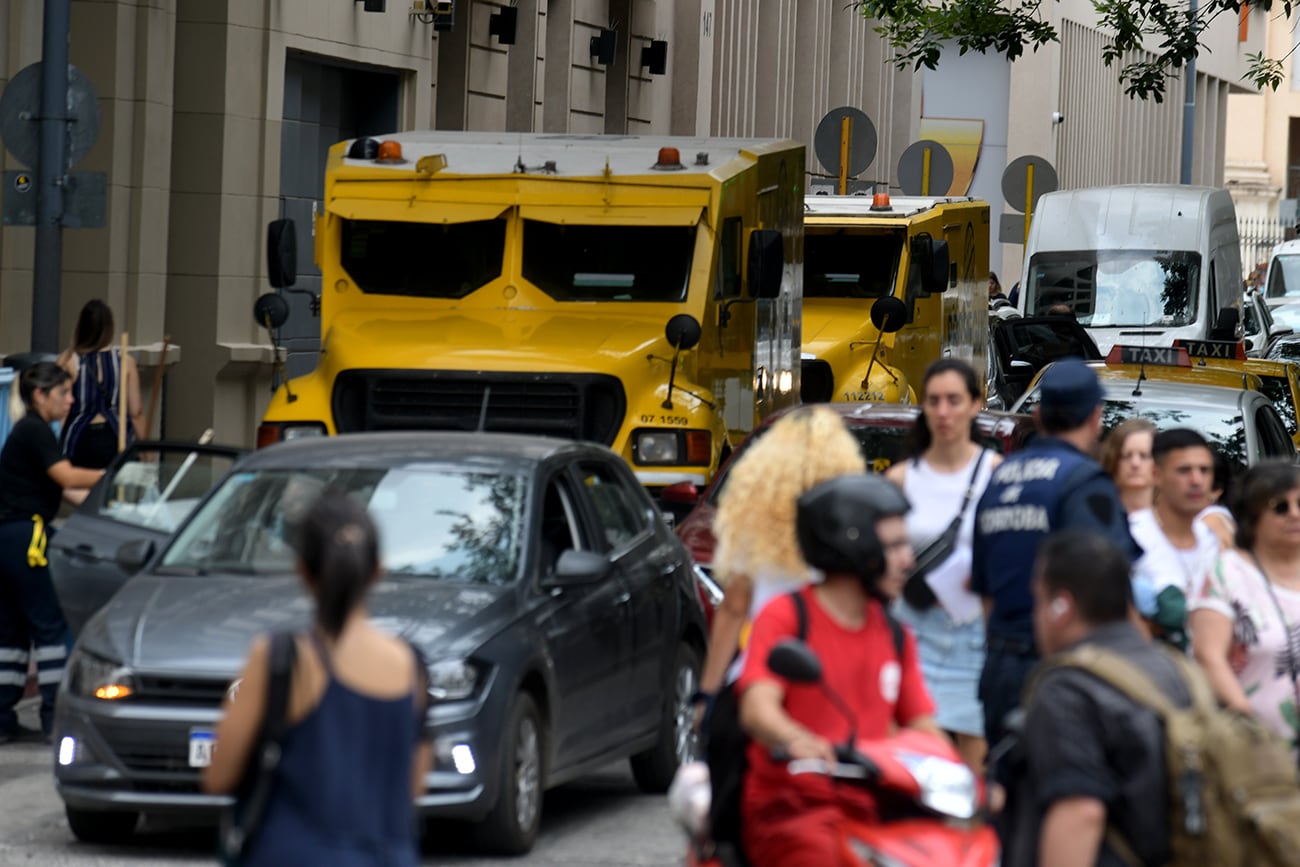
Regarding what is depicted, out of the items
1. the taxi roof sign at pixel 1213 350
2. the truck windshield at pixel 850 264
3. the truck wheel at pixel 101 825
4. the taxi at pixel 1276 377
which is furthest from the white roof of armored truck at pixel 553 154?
the truck wheel at pixel 101 825

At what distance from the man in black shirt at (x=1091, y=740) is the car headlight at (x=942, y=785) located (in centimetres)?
24

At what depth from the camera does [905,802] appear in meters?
5.20

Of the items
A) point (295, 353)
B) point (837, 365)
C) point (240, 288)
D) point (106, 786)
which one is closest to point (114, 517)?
point (106, 786)

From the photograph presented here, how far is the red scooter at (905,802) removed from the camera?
5.10 m

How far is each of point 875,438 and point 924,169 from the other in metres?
16.2

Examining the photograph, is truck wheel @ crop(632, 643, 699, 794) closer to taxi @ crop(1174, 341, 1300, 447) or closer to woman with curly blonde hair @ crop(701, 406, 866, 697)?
woman with curly blonde hair @ crop(701, 406, 866, 697)

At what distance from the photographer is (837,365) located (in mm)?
19344

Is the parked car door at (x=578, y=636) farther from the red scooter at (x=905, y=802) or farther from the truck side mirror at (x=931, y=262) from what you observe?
the truck side mirror at (x=931, y=262)

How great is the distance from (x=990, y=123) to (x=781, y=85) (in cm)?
1679

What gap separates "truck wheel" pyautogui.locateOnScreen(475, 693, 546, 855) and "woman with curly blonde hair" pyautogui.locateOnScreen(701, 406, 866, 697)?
94.6 inches

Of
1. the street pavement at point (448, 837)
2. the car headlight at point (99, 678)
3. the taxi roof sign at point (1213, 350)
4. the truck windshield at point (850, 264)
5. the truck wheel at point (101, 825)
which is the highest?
the truck windshield at point (850, 264)

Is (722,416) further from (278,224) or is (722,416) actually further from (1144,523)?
(1144,523)

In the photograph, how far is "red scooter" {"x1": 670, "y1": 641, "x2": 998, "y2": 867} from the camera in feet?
16.7

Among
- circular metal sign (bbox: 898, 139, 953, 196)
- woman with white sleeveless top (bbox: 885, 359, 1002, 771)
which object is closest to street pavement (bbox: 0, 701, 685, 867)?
woman with white sleeveless top (bbox: 885, 359, 1002, 771)
